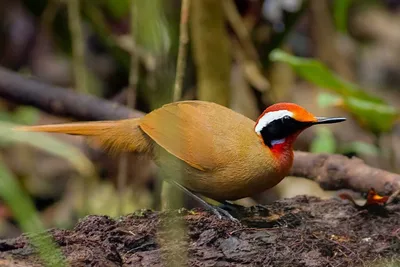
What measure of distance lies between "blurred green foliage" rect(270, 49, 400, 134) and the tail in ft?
4.01

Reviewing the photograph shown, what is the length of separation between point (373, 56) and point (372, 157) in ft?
6.42

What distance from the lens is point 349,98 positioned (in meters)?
4.68

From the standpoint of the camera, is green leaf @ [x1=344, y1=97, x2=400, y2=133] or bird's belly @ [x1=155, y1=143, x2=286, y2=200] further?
green leaf @ [x1=344, y1=97, x2=400, y2=133]

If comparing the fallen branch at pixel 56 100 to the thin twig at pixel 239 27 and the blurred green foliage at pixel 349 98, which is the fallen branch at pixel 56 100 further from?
the thin twig at pixel 239 27

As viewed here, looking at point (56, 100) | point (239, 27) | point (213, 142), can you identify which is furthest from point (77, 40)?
point (213, 142)

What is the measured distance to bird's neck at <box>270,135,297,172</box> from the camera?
344cm

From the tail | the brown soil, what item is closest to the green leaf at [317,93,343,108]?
the brown soil

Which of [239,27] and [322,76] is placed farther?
[239,27]

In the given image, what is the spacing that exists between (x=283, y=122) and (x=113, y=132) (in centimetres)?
79

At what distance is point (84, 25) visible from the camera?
7758 mm

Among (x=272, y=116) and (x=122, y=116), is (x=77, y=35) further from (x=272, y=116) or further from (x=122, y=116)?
(x=272, y=116)

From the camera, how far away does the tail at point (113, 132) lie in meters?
3.67

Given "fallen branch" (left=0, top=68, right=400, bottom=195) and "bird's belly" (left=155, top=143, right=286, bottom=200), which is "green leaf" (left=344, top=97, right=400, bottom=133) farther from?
"bird's belly" (left=155, top=143, right=286, bottom=200)

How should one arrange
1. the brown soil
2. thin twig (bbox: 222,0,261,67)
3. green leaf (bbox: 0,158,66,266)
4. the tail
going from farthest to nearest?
thin twig (bbox: 222,0,261,67)
the tail
the brown soil
green leaf (bbox: 0,158,66,266)
